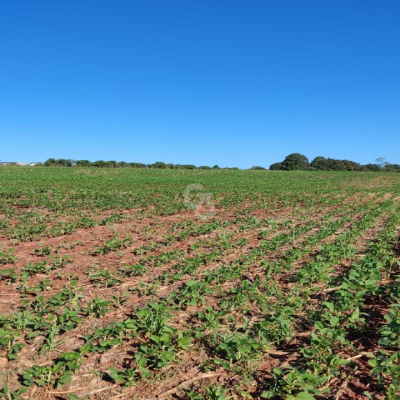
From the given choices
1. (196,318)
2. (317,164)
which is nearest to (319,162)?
(317,164)

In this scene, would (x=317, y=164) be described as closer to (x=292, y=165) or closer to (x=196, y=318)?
(x=292, y=165)

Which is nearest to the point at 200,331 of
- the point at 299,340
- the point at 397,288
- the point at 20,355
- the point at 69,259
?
the point at 299,340

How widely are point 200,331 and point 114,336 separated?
97 centimetres

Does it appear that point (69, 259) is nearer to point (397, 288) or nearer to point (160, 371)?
point (160, 371)

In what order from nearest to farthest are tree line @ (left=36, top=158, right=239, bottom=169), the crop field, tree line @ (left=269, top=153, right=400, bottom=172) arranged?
the crop field < tree line @ (left=36, top=158, right=239, bottom=169) < tree line @ (left=269, top=153, right=400, bottom=172)

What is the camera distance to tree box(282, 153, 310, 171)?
10105 centimetres

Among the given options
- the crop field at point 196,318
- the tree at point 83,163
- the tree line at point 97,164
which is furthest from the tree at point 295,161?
the crop field at point 196,318

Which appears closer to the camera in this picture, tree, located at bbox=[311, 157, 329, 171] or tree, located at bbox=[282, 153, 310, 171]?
tree, located at bbox=[311, 157, 329, 171]

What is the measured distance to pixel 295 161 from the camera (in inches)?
4087

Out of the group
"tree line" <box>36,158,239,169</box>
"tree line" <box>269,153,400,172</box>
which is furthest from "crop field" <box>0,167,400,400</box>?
"tree line" <box>269,153,400,172</box>

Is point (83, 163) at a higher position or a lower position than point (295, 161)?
lower

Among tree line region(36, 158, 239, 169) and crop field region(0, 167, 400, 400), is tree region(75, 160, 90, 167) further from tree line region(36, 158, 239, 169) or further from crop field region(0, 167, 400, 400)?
crop field region(0, 167, 400, 400)

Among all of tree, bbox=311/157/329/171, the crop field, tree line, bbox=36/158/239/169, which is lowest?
the crop field

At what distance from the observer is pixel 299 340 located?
12.1 feet
